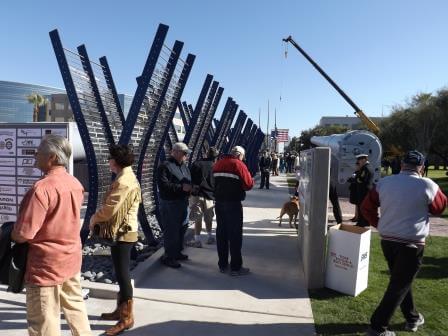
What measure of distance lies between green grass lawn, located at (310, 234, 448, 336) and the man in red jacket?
1.19m

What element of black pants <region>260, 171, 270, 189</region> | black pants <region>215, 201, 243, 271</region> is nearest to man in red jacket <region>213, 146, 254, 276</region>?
black pants <region>215, 201, 243, 271</region>

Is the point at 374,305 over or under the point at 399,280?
under

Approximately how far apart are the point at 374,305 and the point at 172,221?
274 centimetres

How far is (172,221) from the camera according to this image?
19.0 ft

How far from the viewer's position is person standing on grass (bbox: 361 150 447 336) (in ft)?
12.4

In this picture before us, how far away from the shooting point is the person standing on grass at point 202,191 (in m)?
6.77

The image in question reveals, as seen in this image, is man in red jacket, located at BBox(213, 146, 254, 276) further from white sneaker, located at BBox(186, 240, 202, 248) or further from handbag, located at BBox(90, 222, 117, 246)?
handbag, located at BBox(90, 222, 117, 246)

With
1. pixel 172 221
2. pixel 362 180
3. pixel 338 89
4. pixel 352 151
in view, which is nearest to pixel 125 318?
pixel 172 221

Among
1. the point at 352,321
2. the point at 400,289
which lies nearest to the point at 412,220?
the point at 400,289

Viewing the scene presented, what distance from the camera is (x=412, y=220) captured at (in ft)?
12.4

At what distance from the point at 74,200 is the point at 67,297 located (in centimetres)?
72

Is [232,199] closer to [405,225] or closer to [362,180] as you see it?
[405,225]

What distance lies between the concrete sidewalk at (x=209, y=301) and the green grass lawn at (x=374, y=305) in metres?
0.17

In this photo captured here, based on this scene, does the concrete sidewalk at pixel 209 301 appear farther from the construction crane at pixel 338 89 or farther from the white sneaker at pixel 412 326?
the construction crane at pixel 338 89
